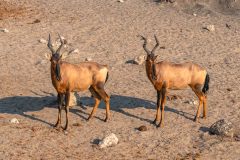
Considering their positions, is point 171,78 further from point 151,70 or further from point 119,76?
point 119,76

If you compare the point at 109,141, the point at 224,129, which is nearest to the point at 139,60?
the point at 224,129

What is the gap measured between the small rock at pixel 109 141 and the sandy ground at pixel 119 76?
0.17 metres

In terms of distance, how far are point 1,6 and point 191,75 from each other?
19163 millimetres

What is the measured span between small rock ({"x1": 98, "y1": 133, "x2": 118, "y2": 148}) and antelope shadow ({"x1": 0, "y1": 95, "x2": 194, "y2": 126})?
228 cm

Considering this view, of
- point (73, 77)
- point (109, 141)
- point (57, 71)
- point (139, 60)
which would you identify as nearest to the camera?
point (109, 141)

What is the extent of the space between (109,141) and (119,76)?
7.71m

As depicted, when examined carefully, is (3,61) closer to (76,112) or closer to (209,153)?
(76,112)

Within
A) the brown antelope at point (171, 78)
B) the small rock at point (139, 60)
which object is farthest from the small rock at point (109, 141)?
the small rock at point (139, 60)

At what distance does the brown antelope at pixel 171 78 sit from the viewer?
16609 mm

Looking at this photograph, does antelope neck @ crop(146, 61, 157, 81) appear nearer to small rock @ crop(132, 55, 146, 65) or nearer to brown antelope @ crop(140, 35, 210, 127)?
brown antelope @ crop(140, 35, 210, 127)

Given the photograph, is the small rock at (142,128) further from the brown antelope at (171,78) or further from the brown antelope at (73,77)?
the brown antelope at (73,77)

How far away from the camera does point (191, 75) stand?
683 inches

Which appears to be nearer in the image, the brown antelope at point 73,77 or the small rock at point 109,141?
the small rock at point 109,141

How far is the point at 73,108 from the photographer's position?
18453mm
